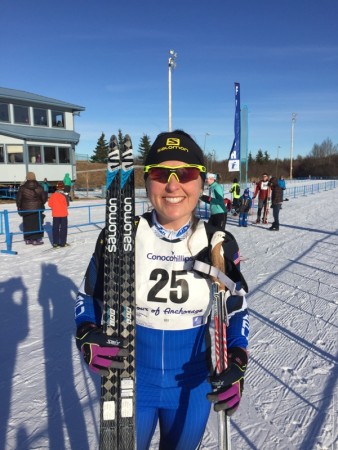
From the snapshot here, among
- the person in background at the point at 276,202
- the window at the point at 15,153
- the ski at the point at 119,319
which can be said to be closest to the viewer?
the ski at the point at 119,319

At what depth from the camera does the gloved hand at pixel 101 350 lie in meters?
1.59

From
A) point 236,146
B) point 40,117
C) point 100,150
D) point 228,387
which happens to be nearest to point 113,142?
point 228,387

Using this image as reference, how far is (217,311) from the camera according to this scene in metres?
1.63

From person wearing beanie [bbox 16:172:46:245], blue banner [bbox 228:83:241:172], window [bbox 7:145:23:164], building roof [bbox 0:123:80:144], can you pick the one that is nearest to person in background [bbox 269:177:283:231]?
blue banner [bbox 228:83:241:172]

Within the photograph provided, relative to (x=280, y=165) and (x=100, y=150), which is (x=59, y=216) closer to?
(x=100, y=150)

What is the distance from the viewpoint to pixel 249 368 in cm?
360

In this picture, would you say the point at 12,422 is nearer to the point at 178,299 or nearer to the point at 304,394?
the point at 178,299

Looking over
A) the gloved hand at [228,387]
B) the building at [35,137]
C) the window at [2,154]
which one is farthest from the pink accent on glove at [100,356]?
the window at [2,154]

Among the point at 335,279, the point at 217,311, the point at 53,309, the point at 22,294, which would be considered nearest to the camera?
the point at 217,311

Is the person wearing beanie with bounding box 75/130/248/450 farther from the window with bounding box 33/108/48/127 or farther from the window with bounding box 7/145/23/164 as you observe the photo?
the window with bounding box 33/108/48/127

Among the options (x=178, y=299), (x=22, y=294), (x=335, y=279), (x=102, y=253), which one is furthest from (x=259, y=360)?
(x=22, y=294)

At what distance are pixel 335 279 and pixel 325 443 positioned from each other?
4618 millimetres

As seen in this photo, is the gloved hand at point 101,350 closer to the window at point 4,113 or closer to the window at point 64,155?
the window at point 64,155

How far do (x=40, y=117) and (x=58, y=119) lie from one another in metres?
1.39
